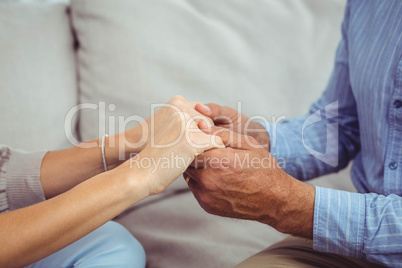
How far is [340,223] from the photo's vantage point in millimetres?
741

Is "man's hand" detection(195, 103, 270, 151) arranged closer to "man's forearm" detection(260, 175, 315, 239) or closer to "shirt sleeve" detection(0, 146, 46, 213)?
"man's forearm" detection(260, 175, 315, 239)

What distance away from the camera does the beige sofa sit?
1052 millimetres

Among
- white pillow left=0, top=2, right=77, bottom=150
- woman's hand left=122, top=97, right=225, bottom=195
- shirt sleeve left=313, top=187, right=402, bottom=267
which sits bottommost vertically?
shirt sleeve left=313, top=187, right=402, bottom=267

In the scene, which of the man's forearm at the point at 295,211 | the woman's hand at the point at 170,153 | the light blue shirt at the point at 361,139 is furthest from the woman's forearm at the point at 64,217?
the light blue shirt at the point at 361,139

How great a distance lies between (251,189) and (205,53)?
1.95 feet

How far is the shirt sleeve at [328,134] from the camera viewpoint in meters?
1.02

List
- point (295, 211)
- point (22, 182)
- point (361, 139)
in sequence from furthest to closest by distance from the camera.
Result: point (361, 139)
point (22, 182)
point (295, 211)

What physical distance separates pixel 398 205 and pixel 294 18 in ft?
2.39

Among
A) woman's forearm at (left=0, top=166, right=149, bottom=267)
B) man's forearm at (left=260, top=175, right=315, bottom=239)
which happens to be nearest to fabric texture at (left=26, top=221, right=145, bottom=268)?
woman's forearm at (left=0, top=166, right=149, bottom=267)

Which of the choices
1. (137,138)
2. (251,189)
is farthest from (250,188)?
(137,138)

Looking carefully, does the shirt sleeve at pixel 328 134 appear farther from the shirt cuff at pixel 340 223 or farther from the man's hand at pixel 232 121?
the shirt cuff at pixel 340 223

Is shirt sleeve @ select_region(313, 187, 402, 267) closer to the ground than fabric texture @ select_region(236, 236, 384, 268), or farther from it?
farther from it

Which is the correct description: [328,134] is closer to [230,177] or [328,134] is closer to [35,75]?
[230,177]

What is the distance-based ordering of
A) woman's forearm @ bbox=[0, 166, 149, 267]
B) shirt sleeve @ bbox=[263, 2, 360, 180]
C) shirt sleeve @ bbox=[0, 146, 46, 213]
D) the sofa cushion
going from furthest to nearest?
the sofa cushion
shirt sleeve @ bbox=[263, 2, 360, 180]
shirt sleeve @ bbox=[0, 146, 46, 213]
woman's forearm @ bbox=[0, 166, 149, 267]
